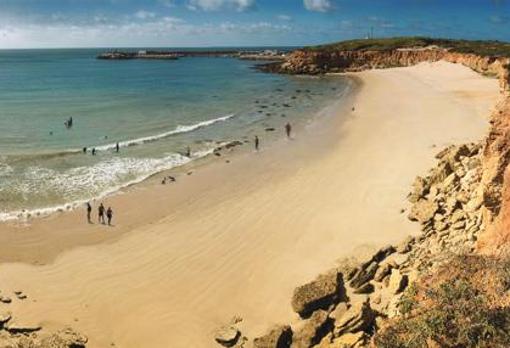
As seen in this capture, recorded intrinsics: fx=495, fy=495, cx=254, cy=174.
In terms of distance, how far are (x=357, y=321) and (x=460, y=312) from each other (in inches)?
141

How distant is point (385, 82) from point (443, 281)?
7054 cm

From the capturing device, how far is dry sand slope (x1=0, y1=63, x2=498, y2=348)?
51.1 feet

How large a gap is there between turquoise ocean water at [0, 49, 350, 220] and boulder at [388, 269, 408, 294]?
56.4 feet

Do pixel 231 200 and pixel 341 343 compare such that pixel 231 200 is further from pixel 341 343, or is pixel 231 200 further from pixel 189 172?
pixel 341 343

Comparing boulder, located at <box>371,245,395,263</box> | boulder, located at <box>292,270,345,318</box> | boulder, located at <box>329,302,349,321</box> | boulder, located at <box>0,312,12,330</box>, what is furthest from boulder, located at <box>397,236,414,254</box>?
boulder, located at <box>0,312,12,330</box>

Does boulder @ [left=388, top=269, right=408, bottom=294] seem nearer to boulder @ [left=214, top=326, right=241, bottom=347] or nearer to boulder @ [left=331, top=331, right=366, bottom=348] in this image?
boulder @ [left=331, top=331, right=366, bottom=348]

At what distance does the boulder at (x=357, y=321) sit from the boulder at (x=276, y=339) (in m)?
1.41

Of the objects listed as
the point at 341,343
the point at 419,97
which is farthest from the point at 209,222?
the point at 419,97

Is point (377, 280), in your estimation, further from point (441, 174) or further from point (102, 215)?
point (102, 215)

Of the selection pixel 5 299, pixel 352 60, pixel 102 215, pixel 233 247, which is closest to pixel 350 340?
pixel 233 247

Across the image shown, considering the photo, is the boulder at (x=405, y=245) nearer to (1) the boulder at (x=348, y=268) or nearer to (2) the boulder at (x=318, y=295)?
(1) the boulder at (x=348, y=268)

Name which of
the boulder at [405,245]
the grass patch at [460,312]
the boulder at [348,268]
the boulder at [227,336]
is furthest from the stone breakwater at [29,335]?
the boulder at [405,245]

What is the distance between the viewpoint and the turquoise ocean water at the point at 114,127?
28.8 metres

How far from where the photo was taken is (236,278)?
17484 millimetres
